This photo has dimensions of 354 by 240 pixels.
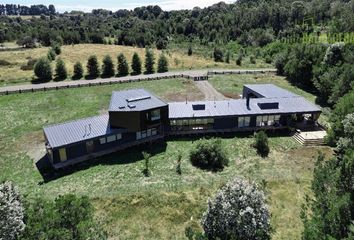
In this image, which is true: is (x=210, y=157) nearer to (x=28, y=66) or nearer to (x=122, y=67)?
(x=122, y=67)

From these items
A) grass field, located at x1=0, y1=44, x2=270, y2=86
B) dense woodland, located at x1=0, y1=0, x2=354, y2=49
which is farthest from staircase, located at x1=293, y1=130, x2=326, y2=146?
dense woodland, located at x1=0, y1=0, x2=354, y2=49

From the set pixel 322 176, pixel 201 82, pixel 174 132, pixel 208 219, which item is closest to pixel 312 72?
pixel 201 82

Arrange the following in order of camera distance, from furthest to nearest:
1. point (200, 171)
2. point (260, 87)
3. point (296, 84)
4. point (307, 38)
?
point (307, 38), point (296, 84), point (260, 87), point (200, 171)

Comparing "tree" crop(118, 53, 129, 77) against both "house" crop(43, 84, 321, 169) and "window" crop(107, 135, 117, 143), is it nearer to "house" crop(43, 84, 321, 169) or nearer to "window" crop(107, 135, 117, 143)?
"house" crop(43, 84, 321, 169)

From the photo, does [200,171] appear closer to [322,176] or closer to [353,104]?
[322,176]

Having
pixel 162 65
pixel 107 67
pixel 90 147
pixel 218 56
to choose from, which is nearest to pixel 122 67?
pixel 107 67

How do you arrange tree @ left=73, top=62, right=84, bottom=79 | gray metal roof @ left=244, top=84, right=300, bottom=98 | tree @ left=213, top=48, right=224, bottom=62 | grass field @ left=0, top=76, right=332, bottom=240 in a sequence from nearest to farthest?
1. grass field @ left=0, top=76, right=332, bottom=240
2. gray metal roof @ left=244, top=84, right=300, bottom=98
3. tree @ left=73, top=62, right=84, bottom=79
4. tree @ left=213, top=48, right=224, bottom=62

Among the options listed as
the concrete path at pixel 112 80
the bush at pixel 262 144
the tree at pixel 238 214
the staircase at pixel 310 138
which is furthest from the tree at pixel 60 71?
the tree at pixel 238 214
